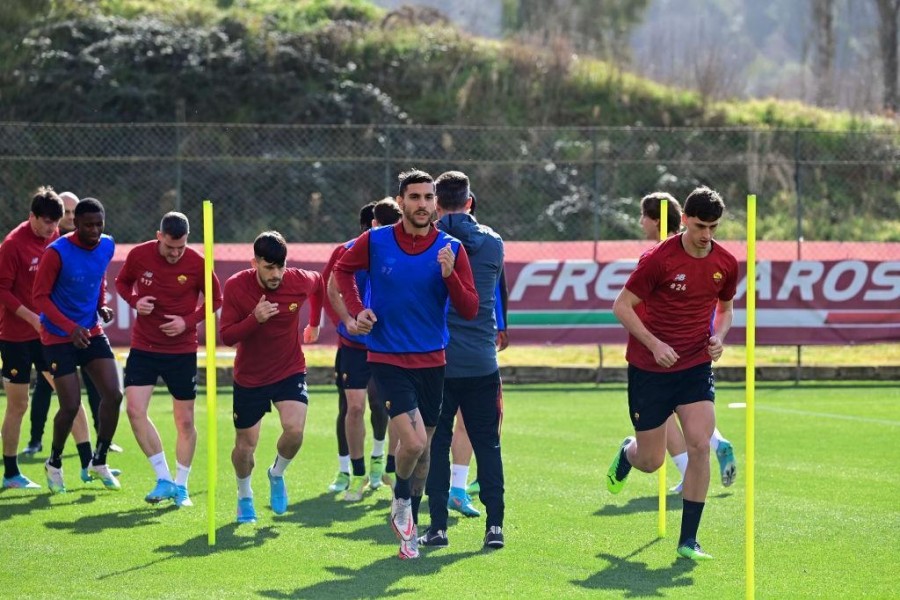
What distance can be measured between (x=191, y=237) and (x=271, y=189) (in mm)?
2818

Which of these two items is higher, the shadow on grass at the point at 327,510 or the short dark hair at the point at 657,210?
the short dark hair at the point at 657,210

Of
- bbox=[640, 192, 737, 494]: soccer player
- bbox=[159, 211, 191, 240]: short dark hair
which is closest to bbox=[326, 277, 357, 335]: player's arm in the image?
bbox=[159, 211, 191, 240]: short dark hair

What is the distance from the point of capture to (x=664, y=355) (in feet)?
25.9

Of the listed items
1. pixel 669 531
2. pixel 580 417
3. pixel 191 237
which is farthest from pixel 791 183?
pixel 669 531

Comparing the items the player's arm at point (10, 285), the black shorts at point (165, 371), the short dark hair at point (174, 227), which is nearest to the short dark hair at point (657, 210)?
the short dark hair at point (174, 227)

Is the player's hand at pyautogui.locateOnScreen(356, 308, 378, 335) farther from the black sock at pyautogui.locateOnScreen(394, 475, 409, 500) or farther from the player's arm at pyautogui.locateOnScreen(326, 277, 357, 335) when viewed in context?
the black sock at pyautogui.locateOnScreen(394, 475, 409, 500)

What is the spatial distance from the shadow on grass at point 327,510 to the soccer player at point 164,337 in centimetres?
82

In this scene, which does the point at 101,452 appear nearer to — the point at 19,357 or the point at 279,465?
the point at 19,357

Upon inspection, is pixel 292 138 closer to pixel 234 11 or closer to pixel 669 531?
pixel 234 11

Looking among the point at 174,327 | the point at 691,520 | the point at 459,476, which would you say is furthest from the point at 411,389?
the point at 174,327

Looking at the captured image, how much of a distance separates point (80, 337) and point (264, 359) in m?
1.59

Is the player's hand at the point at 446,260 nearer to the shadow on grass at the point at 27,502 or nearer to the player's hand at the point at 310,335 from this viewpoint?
the player's hand at the point at 310,335

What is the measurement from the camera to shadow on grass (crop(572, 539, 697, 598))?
740 cm

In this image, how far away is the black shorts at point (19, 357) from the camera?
11055 millimetres
